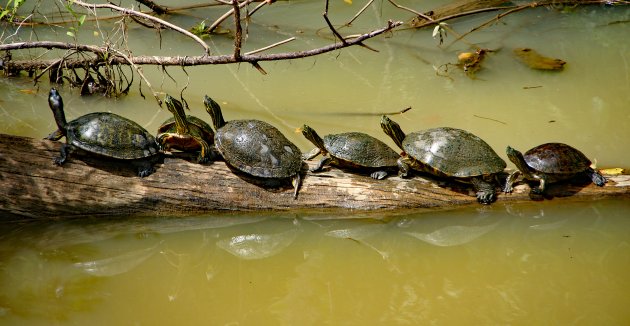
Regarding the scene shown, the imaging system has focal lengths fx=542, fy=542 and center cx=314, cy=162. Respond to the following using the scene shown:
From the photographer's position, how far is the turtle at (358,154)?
4.46 metres

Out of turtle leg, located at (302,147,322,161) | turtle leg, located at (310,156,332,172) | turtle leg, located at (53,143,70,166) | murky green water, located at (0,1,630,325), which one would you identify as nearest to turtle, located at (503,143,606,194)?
murky green water, located at (0,1,630,325)

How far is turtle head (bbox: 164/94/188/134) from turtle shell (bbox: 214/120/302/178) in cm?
28

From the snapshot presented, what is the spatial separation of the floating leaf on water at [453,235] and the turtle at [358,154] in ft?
1.98

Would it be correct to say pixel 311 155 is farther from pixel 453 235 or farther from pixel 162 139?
pixel 453 235

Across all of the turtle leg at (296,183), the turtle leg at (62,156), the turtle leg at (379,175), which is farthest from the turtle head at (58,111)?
the turtle leg at (379,175)

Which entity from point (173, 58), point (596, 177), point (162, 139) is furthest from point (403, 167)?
point (173, 58)

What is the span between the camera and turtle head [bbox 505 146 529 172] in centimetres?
435

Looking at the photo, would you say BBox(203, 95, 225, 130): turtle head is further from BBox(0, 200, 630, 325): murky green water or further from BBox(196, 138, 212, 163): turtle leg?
BBox(0, 200, 630, 325): murky green water

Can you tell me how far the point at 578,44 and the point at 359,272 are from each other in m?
5.66

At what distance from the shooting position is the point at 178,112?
4340 mm

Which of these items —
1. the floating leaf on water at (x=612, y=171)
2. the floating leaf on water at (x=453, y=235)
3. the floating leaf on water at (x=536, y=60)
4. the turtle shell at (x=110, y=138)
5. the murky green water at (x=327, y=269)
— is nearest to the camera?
the murky green water at (x=327, y=269)

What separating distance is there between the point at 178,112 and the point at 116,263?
125 centimetres

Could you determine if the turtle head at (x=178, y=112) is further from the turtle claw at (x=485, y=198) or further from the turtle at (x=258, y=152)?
the turtle claw at (x=485, y=198)

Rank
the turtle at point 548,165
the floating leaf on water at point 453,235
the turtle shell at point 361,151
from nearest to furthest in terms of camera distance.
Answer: the floating leaf on water at point 453,235, the turtle at point 548,165, the turtle shell at point 361,151
